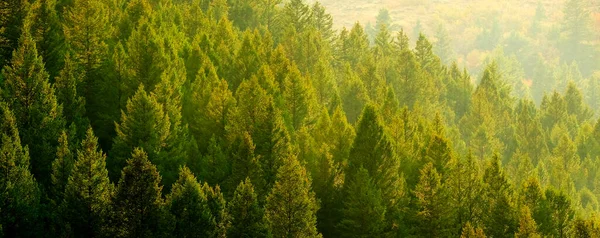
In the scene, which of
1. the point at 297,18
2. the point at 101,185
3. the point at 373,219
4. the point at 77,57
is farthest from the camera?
the point at 297,18

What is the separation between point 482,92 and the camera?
8000 centimetres

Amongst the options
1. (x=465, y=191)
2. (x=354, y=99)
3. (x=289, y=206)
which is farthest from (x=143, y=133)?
(x=354, y=99)

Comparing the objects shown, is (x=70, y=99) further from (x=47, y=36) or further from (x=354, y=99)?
(x=354, y=99)

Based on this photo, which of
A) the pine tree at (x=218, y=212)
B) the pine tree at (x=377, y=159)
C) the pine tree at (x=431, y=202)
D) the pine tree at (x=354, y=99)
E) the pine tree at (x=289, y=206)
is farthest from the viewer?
the pine tree at (x=354, y=99)

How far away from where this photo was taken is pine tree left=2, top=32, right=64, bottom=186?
31.2m

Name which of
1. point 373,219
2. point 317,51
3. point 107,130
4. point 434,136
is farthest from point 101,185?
point 317,51

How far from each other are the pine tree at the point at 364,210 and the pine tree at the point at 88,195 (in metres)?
15.2

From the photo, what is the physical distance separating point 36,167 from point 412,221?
2341 cm

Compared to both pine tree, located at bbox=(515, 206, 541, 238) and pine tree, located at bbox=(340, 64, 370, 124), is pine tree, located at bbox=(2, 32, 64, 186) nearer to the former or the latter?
pine tree, located at bbox=(515, 206, 541, 238)

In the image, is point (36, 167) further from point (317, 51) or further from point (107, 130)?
point (317, 51)

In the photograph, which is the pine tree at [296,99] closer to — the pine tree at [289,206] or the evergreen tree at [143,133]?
the pine tree at [289,206]

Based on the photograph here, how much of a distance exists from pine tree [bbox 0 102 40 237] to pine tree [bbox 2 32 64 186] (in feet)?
8.82

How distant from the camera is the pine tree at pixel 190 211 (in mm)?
29764

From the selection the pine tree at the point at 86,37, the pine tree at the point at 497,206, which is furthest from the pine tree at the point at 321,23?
the pine tree at the point at 497,206
